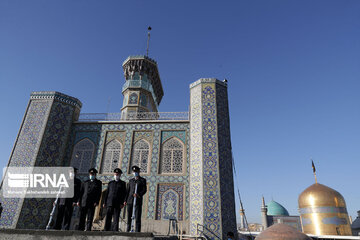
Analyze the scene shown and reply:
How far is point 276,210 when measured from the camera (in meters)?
33.7

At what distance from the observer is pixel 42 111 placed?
1108 centimetres

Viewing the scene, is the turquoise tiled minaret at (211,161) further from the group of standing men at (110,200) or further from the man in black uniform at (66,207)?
the man in black uniform at (66,207)

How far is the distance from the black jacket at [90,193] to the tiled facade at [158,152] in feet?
15.9

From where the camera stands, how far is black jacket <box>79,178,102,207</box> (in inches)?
195

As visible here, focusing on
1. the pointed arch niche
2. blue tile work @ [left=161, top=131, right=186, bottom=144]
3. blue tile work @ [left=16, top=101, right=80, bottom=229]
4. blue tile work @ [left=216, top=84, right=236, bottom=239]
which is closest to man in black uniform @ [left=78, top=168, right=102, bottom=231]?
blue tile work @ [left=216, top=84, right=236, bottom=239]

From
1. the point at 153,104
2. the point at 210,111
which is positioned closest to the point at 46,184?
the point at 210,111

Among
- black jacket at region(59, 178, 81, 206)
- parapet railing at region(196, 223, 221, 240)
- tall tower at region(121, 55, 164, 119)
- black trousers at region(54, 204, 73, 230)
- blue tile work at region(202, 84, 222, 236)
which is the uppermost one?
tall tower at region(121, 55, 164, 119)

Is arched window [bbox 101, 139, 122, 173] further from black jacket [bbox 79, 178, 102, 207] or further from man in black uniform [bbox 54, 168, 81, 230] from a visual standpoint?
black jacket [bbox 79, 178, 102, 207]

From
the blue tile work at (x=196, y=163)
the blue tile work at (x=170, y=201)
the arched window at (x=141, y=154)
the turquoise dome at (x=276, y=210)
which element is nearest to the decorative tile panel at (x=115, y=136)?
the arched window at (x=141, y=154)

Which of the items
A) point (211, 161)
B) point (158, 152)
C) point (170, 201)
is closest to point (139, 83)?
point (158, 152)

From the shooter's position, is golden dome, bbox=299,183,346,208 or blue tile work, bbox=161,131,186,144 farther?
golden dome, bbox=299,183,346,208

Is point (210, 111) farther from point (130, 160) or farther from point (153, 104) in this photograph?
point (153, 104)

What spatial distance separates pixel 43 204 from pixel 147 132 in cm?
525

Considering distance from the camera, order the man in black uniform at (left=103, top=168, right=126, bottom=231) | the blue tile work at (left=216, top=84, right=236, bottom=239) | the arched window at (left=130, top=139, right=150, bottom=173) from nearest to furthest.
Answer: the man in black uniform at (left=103, top=168, right=126, bottom=231) < the blue tile work at (left=216, top=84, right=236, bottom=239) < the arched window at (left=130, top=139, right=150, bottom=173)
